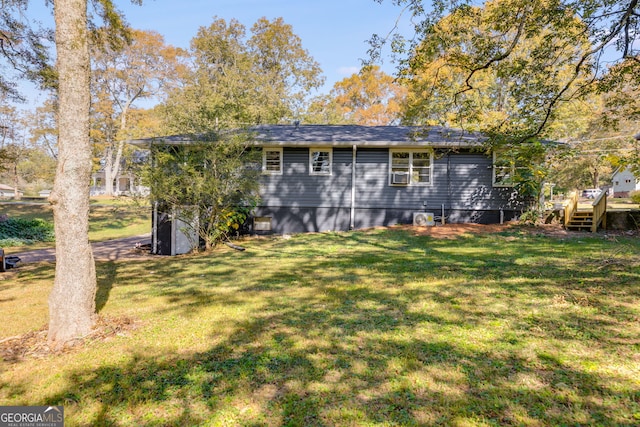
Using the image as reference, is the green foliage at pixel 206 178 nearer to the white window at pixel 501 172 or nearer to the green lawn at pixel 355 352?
the green lawn at pixel 355 352

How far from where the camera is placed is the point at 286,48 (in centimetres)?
3131

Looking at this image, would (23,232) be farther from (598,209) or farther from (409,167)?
(598,209)

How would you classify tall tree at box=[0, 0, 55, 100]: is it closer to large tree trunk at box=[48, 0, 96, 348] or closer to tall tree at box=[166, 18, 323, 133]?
large tree trunk at box=[48, 0, 96, 348]

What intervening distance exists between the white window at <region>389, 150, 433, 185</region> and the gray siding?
0.59 ft

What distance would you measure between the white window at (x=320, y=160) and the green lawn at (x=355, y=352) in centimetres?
707

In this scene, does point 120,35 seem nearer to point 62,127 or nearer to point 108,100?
point 62,127

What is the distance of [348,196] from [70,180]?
9.86m

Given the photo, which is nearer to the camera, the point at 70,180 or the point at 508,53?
the point at 70,180

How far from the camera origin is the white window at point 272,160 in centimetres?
1283

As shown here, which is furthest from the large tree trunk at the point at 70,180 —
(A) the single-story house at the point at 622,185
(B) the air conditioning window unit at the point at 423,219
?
(A) the single-story house at the point at 622,185

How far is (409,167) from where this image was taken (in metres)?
12.8

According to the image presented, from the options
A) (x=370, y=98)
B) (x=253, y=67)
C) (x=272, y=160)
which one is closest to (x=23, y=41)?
(x=272, y=160)

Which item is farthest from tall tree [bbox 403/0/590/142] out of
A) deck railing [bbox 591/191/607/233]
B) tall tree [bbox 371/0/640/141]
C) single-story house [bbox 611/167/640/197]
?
single-story house [bbox 611/167/640/197]

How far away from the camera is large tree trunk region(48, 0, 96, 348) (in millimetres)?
3619
